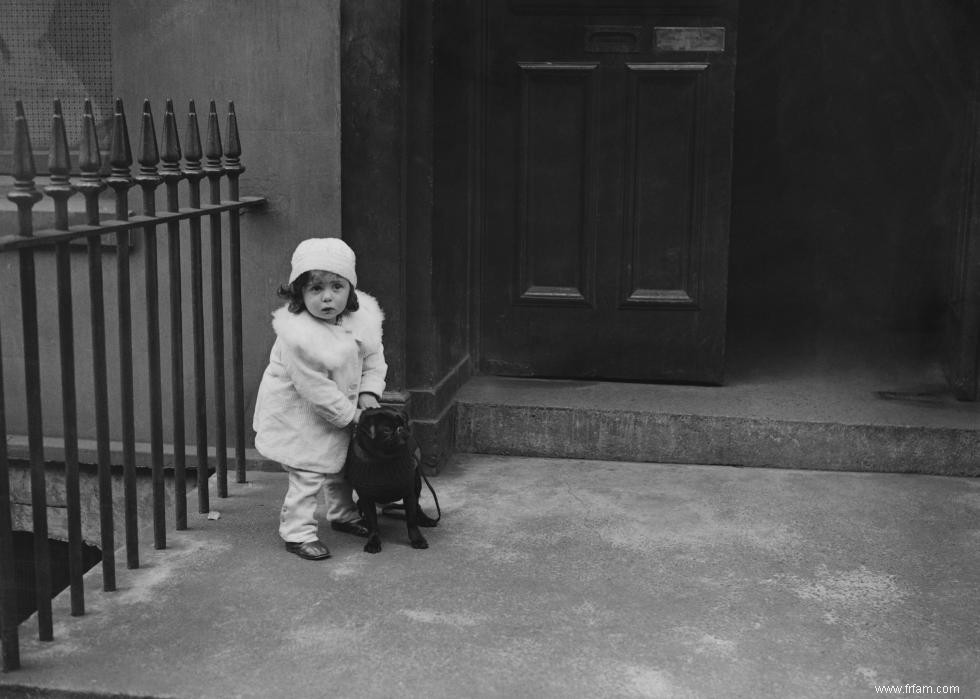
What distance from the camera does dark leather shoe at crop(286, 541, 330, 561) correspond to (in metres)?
4.41

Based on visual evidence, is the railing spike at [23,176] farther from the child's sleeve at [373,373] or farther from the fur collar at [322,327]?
the child's sleeve at [373,373]

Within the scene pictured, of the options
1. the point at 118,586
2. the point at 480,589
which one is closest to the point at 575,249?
the point at 480,589

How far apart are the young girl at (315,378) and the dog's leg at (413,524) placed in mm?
224

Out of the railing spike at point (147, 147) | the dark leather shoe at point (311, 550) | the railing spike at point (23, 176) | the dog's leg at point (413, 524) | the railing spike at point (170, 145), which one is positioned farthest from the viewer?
the dog's leg at point (413, 524)

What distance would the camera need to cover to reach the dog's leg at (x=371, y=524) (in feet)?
14.7

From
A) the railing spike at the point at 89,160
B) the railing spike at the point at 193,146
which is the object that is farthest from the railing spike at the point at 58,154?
the railing spike at the point at 193,146

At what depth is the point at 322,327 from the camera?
443 cm

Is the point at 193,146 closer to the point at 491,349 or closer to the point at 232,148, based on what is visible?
the point at 232,148

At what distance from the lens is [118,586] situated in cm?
412

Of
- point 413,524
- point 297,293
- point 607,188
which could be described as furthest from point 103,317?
point 607,188

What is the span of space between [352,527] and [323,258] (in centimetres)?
108

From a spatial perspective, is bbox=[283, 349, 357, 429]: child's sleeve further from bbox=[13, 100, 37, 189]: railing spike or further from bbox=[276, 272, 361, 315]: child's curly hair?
bbox=[13, 100, 37, 189]: railing spike

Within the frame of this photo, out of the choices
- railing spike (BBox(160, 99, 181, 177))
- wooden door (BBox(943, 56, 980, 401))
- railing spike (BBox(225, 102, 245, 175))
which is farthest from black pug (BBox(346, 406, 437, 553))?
wooden door (BBox(943, 56, 980, 401))

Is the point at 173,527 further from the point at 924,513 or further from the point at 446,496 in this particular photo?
the point at 924,513
